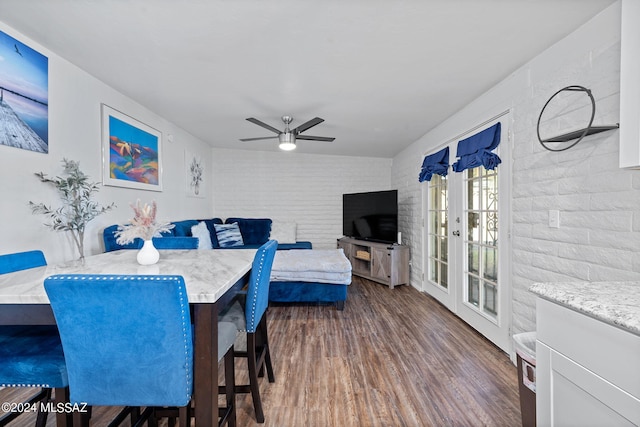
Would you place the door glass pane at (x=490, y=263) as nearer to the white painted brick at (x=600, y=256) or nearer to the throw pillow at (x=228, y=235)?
the white painted brick at (x=600, y=256)

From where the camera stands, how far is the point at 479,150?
2.62m

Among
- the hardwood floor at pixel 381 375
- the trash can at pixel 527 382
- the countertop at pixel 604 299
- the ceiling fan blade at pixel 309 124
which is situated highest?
the ceiling fan blade at pixel 309 124

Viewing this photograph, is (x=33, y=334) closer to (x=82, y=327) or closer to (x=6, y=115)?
(x=82, y=327)

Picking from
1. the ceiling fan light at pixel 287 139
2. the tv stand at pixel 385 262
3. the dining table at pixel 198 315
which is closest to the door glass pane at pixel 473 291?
the tv stand at pixel 385 262

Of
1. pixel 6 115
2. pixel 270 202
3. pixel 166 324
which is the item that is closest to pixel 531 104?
pixel 166 324

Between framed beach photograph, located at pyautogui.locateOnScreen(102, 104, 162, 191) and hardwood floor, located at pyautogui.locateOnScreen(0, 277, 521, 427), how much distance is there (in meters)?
1.88

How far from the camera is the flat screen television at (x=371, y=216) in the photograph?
176 inches

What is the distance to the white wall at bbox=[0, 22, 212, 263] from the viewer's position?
73.9 inches

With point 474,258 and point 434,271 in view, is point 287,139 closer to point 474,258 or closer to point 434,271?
point 474,258

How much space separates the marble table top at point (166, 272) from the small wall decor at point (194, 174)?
8.56 feet

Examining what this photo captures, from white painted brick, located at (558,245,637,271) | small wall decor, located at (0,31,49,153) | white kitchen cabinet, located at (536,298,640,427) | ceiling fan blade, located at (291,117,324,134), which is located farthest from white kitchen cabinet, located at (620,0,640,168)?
small wall decor, located at (0,31,49,153)

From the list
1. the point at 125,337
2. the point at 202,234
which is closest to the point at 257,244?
the point at 202,234

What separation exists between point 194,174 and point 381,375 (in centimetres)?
402

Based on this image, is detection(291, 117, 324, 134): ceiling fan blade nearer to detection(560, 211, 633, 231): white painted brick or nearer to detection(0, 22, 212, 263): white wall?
detection(0, 22, 212, 263): white wall
